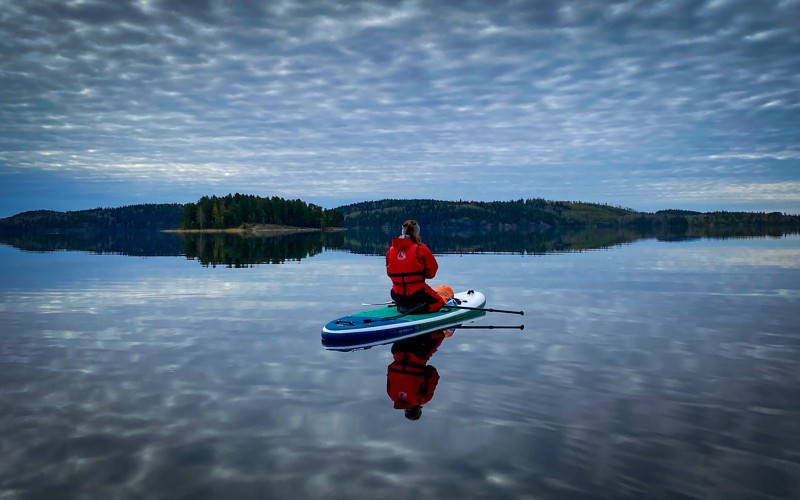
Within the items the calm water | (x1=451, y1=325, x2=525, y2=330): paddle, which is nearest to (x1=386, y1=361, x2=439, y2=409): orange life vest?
the calm water

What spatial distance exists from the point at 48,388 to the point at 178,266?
116 ft

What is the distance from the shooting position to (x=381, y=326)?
18312 millimetres

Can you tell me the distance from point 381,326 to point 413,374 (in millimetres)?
4132

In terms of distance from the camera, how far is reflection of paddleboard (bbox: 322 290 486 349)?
17.5m

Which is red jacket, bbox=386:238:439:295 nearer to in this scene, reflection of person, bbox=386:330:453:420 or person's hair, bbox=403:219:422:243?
person's hair, bbox=403:219:422:243

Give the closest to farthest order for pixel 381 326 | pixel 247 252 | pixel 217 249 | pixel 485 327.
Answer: pixel 381 326, pixel 485 327, pixel 247 252, pixel 217 249

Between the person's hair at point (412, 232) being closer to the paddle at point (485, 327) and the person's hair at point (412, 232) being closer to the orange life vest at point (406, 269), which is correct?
the orange life vest at point (406, 269)

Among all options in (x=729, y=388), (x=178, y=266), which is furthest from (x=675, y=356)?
(x=178, y=266)

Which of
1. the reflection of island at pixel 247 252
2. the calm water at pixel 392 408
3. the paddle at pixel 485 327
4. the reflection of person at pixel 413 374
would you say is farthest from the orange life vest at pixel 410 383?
the reflection of island at pixel 247 252

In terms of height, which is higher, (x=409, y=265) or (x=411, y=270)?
(x=409, y=265)

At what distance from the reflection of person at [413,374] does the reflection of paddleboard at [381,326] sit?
369 mm

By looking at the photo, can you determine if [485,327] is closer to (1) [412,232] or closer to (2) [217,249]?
(1) [412,232]

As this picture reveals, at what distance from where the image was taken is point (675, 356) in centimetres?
1557

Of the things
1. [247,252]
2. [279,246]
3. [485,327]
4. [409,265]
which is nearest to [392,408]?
[409,265]
